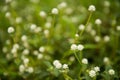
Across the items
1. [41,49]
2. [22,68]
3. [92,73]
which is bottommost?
[92,73]

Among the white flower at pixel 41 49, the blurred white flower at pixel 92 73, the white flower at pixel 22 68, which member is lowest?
the blurred white flower at pixel 92 73

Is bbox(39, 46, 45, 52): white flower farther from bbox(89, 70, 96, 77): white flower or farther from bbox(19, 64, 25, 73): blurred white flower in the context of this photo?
bbox(89, 70, 96, 77): white flower

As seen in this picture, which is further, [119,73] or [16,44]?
[16,44]

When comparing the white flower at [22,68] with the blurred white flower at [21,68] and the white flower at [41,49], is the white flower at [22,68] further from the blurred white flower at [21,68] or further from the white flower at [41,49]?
the white flower at [41,49]

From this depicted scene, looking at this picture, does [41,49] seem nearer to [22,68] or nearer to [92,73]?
[22,68]

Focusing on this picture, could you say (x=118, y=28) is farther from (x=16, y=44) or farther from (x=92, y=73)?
(x=16, y=44)

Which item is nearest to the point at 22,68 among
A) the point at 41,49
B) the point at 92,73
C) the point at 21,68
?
the point at 21,68

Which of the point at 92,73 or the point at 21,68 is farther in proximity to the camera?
the point at 21,68

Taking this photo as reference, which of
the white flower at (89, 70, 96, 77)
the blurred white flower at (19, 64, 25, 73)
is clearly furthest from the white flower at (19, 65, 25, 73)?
the white flower at (89, 70, 96, 77)

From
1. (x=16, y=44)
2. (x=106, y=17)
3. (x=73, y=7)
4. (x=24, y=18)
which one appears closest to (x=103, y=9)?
(x=106, y=17)

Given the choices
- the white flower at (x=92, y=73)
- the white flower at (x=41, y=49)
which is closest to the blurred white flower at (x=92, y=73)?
the white flower at (x=92, y=73)

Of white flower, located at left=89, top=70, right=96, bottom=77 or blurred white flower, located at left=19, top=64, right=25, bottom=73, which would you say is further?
blurred white flower, located at left=19, top=64, right=25, bottom=73
